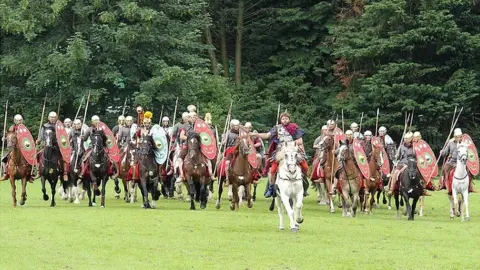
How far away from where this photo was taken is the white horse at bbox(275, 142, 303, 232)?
2244 cm

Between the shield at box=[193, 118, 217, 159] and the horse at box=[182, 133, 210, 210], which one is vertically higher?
the shield at box=[193, 118, 217, 159]

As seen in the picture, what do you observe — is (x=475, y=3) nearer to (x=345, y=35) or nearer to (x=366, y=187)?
(x=345, y=35)


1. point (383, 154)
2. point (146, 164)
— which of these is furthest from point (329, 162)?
point (146, 164)

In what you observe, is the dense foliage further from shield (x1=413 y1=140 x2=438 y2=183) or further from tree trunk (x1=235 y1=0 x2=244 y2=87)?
shield (x1=413 y1=140 x2=438 y2=183)

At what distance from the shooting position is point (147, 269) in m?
17.2

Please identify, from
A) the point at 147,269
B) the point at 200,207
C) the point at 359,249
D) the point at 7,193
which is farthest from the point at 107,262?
the point at 7,193

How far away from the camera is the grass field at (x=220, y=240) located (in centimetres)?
1816

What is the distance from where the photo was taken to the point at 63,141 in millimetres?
29516

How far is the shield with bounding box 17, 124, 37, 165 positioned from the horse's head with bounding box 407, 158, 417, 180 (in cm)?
918

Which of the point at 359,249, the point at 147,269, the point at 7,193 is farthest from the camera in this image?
the point at 7,193

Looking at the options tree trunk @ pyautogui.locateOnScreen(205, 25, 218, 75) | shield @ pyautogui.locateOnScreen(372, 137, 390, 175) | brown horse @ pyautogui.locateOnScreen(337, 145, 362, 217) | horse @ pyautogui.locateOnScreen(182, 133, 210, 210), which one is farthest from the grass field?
tree trunk @ pyautogui.locateOnScreen(205, 25, 218, 75)

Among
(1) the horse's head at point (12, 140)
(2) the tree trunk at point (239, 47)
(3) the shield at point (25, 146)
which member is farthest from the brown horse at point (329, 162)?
(2) the tree trunk at point (239, 47)

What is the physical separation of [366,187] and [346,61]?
2780 cm

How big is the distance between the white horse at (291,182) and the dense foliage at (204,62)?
29346 mm
